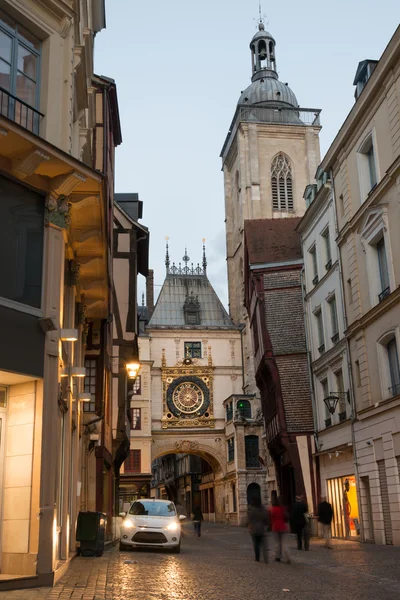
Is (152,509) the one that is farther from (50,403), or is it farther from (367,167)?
(367,167)

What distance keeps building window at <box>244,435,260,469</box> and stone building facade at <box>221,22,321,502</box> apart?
546 inches

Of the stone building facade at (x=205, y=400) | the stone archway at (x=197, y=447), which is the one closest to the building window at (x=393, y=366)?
the stone building facade at (x=205, y=400)

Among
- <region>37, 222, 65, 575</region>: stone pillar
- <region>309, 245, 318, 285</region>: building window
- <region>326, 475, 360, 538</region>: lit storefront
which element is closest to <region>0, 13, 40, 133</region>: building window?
<region>37, 222, 65, 575</region>: stone pillar

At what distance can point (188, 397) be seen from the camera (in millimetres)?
60906

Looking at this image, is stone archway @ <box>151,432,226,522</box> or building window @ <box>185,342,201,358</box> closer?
stone archway @ <box>151,432,226,522</box>

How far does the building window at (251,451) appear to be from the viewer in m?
54.0

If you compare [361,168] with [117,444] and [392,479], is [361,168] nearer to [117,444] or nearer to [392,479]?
[392,479]

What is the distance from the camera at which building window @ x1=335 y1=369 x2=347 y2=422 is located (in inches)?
1008

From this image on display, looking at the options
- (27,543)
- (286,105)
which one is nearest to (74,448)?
(27,543)

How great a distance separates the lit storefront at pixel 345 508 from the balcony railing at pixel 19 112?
17.8 meters

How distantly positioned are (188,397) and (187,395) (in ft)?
0.62

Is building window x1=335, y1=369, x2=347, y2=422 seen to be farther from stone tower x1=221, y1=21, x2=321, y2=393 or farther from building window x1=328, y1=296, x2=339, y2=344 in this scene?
stone tower x1=221, y1=21, x2=321, y2=393

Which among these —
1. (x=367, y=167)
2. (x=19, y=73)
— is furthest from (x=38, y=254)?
(x=367, y=167)

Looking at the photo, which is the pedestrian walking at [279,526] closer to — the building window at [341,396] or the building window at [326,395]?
the building window at [341,396]
